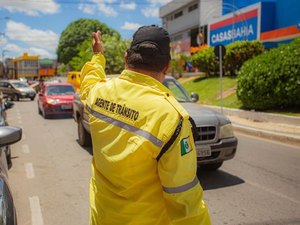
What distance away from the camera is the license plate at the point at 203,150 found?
573 centimetres

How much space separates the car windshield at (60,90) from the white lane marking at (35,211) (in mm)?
11784

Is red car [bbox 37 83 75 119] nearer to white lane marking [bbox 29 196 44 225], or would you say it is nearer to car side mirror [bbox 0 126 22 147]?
white lane marking [bbox 29 196 44 225]

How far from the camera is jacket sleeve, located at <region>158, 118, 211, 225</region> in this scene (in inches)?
65.9

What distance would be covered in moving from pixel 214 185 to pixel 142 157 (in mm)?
4366

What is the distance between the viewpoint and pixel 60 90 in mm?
17000

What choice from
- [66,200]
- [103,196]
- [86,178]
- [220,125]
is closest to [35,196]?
[66,200]

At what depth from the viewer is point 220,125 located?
19.7 feet

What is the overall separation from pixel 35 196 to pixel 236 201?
2952 millimetres

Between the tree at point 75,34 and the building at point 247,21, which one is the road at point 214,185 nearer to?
the building at point 247,21

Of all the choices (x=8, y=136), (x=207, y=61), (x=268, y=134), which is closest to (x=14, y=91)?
(x=207, y=61)

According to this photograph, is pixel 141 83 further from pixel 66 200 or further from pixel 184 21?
pixel 184 21

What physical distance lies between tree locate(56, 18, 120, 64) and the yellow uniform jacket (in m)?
69.1

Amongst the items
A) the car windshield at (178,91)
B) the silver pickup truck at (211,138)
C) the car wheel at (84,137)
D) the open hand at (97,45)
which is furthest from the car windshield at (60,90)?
the open hand at (97,45)

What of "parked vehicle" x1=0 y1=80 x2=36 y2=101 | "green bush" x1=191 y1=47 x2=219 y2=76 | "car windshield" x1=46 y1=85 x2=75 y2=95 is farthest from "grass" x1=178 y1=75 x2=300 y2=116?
"parked vehicle" x1=0 y1=80 x2=36 y2=101
